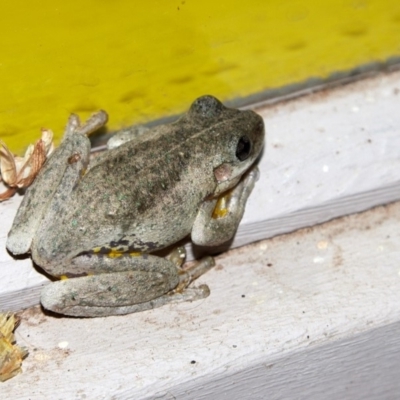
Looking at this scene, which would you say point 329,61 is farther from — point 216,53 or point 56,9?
point 56,9

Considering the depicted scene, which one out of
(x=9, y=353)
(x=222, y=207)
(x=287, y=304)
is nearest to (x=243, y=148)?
(x=222, y=207)

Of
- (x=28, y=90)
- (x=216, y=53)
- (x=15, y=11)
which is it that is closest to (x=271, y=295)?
(x=216, y=53)

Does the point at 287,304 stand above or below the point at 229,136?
below

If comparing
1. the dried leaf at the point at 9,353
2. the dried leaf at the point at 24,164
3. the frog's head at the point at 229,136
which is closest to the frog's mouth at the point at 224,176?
the frog's head at the point at 229,136

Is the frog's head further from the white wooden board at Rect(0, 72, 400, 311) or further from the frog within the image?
the white wooden board at Rect(0, 72, 400, 311)

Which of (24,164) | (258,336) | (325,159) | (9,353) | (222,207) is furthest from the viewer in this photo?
(325,159)

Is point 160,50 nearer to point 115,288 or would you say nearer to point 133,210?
point 133,210
